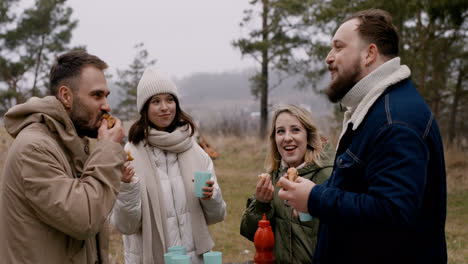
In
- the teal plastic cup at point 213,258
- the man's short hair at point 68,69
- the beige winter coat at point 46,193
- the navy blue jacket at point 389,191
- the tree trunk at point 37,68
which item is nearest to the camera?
the navy blue jacket at point 389,191

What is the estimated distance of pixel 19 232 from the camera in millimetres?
1990

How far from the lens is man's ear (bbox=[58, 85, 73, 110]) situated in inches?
92.7

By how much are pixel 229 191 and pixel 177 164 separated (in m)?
7.49

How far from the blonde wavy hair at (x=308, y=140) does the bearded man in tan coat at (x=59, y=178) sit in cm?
125

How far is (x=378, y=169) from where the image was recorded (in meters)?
1.75

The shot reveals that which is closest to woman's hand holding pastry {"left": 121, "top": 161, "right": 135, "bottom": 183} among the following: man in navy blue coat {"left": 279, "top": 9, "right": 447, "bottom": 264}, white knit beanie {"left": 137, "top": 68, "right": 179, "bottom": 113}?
white knit beanie {"left": 137, "top": 68, "right": 179, "bottom": 113}

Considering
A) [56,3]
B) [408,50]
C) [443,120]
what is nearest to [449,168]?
[408,50]

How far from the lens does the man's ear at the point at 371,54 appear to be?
1.98m

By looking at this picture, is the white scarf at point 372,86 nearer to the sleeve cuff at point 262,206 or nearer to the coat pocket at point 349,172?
the coat pocket at point 349,172

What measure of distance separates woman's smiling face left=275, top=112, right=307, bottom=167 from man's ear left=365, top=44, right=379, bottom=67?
3.70 ft

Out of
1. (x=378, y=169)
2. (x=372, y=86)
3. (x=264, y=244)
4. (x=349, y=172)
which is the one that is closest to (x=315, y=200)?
(x=349, y=172)

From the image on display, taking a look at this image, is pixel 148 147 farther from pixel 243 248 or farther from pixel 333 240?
pixel 243 248

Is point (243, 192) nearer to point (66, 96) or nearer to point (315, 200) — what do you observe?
point (66, 96)

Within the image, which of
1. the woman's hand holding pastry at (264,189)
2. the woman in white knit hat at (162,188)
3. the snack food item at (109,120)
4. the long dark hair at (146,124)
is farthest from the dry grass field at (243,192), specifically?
the snack food item at (109,120)
